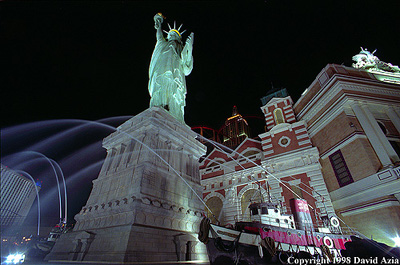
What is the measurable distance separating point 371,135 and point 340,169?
354 cm

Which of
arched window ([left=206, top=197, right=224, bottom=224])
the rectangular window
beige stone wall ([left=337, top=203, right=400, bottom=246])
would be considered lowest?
beige stone wall ([left=337, top=203, right=400, bottom=246])

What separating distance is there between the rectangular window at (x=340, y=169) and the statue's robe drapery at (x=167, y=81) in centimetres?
1421

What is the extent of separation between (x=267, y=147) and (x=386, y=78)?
599 inches

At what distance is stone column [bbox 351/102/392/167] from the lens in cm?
1273

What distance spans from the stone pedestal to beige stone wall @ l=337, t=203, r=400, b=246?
11550mm

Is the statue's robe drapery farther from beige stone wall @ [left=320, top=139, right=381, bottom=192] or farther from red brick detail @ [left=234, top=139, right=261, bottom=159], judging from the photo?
beige stone wall @ [left=320, top=139, right=381, bottom=192]

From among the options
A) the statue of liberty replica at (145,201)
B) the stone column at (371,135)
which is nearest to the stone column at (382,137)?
the stone column at (371,135)

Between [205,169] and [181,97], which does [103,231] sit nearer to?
[181,97]

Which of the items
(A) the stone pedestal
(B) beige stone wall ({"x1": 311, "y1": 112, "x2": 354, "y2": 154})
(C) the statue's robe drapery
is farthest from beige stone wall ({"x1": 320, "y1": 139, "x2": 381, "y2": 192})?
(C) the statue's robe drapery

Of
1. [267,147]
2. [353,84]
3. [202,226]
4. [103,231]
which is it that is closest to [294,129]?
[267,147]

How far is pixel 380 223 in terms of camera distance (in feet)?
38.1

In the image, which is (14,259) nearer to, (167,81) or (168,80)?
(167,81)

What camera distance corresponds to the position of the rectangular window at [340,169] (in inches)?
574

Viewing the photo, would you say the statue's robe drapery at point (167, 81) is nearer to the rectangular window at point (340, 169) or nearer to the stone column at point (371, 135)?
the rectangular window at point (340, 169)
